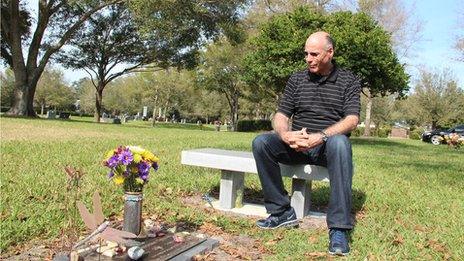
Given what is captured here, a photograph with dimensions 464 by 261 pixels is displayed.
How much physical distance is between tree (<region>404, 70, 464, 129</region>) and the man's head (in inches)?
2077

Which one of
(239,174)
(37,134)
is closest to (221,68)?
→ (37,134)

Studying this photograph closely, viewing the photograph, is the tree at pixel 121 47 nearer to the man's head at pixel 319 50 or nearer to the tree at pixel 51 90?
the man's head at pixel 319 50

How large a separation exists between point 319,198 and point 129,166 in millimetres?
3083

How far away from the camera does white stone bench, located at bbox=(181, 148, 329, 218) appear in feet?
13.4

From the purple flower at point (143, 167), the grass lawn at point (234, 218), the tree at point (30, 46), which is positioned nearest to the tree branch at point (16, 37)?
the tree at point (30, 46)

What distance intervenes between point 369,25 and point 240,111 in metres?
46.9

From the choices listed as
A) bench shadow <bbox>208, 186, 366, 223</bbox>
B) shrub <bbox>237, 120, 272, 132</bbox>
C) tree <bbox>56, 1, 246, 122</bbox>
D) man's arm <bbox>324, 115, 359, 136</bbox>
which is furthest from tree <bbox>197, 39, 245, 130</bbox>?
man's arm <bbox>324, 115, 359, 136</bbox>

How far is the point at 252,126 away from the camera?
Answer: 42.8 meters

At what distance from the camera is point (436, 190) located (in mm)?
6410

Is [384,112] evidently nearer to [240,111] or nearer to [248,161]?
[240,111]

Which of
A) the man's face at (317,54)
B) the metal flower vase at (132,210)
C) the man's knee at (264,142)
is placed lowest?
the metal flower vase at (132,210)

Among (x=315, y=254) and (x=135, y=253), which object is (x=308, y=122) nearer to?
(x=315, y=254)

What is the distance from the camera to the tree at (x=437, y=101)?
52219 mm

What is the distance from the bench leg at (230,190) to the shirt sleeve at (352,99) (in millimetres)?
1313
